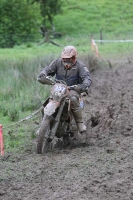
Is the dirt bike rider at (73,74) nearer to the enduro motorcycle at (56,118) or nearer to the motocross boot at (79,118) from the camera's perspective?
the motocross boot at (79,118)

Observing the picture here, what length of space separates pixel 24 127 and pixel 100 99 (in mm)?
3659

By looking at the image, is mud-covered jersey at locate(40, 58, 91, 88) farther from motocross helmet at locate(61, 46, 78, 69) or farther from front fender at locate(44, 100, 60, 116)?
front fender at locate(44, 100, 60, 116)

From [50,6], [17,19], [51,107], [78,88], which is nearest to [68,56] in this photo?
[78,88]

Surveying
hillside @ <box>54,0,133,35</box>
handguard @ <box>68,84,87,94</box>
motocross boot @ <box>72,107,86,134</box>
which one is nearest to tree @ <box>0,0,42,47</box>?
hillside @ <box>54,0,133,35</box>

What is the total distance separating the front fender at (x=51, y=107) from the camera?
355 inches

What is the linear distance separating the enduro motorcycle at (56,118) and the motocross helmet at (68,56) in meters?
0.36

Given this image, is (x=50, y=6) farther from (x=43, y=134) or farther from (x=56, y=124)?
(x=43, y=134)

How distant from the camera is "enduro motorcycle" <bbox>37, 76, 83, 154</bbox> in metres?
9.01

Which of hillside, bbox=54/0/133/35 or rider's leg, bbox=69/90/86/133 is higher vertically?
rider's leg, bbox=69/90/86/133

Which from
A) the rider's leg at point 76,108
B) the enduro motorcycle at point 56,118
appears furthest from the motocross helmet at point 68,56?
the rider's leg at point 76,108

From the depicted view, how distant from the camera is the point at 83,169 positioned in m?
7.86

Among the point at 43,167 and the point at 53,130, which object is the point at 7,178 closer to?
the point at 43,167

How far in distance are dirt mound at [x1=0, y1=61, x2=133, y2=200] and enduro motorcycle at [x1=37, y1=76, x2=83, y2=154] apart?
0.77 ft

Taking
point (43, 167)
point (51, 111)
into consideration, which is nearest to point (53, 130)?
point (51, 111)
